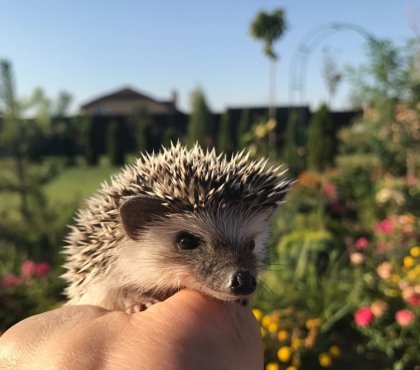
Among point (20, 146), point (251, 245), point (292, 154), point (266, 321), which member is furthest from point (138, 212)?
point (292, 154)

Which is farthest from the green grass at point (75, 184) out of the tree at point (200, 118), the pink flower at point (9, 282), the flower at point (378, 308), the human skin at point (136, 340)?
the human skin at point (136, 340)

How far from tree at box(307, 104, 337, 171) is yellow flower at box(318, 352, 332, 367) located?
1766 cm

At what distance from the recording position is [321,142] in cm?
2328

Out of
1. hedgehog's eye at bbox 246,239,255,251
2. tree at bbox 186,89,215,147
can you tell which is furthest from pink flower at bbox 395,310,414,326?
tree at bbox 186,89,215,147

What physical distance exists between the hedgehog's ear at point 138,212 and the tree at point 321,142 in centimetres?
2092

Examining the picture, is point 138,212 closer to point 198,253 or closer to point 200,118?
point 198,253

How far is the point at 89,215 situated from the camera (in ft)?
11.1

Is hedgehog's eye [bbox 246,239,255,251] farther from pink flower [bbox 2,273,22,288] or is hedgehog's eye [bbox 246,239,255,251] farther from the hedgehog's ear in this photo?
pink flower [bbox 2,273,22,288]

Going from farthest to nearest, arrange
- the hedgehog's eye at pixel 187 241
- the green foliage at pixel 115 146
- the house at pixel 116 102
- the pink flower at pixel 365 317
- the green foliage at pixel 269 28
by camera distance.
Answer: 1. the house at pixel 116 102
2. the green foliage at pixel 115 146
3. the green foliage at pixel 269 28
4. the pink flower at pixel 365 317
5. the hedgehog's eye at pixel 187 241

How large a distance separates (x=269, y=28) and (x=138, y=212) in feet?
35.7

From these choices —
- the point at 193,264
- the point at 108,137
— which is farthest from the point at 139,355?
the point at 108,137

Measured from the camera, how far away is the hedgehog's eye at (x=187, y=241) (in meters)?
2.91

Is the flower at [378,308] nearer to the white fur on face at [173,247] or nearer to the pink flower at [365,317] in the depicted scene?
the pink flower at [365,317]

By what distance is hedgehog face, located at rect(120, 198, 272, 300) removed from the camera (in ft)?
8.68
